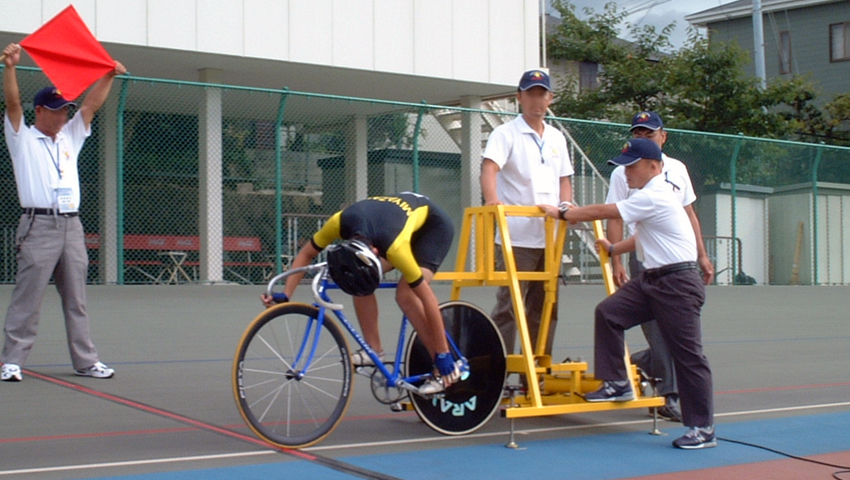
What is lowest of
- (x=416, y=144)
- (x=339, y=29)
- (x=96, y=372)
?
(x=96, y=372)

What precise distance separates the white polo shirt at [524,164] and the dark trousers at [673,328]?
825 millimetres

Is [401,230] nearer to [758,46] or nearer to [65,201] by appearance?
[65,201]

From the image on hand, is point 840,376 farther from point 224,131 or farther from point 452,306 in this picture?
point 224,131

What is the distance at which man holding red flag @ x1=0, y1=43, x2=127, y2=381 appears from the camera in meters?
6.80

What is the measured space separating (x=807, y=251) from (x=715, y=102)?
410 inches

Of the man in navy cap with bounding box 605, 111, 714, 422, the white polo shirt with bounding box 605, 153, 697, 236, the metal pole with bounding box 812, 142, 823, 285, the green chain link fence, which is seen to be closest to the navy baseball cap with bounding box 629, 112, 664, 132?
the man in navy cap with bounding box 605, 111, 714, 422

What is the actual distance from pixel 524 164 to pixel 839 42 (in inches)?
1525

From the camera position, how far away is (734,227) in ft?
60.0

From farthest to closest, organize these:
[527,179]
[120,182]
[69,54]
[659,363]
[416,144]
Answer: [416,144] → [120,182] → [69,54] → [527,179] → [659,363]

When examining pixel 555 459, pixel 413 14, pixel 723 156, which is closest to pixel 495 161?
pixel 555 459

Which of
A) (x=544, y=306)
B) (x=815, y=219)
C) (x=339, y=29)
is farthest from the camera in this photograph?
(x=815, y=219)

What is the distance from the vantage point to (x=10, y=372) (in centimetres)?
685

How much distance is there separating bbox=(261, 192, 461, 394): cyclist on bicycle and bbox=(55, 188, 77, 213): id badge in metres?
2.28

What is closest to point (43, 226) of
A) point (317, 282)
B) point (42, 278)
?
point (42, 278)
